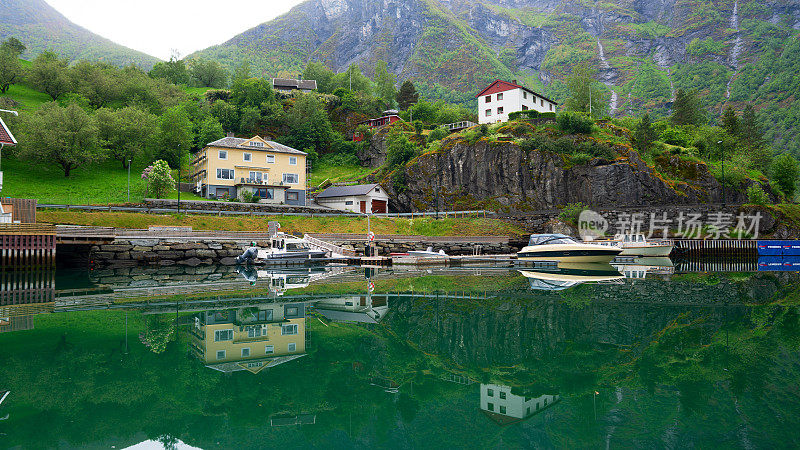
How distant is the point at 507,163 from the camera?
6144cm

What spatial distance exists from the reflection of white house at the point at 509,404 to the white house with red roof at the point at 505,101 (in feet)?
236

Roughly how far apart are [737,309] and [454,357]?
1191 cm

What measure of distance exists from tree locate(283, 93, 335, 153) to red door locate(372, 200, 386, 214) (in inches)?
1104

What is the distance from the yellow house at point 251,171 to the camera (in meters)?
60.2

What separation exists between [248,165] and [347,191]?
566 inches

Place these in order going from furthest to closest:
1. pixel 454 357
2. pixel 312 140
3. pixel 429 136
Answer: pixel 312 140, pixel 429 136, pixel 454 357

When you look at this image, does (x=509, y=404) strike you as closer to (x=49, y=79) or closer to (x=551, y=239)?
(x=551, y=239)

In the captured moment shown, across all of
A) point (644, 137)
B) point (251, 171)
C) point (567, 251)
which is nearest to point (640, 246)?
point (567, 251)

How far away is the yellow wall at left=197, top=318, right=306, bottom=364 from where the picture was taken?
10234 millimetres

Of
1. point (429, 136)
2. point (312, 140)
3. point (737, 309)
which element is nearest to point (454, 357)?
point (737, 309)

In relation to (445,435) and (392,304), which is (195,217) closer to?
(392,304)

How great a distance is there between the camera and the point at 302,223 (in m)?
50.4

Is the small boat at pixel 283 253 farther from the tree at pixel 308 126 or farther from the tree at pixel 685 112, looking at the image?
the tree at pixel 685 112

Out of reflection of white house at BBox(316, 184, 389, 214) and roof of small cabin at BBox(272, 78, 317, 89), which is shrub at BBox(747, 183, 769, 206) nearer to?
reflection of white house at BBox(316, 184, 389, 214)
